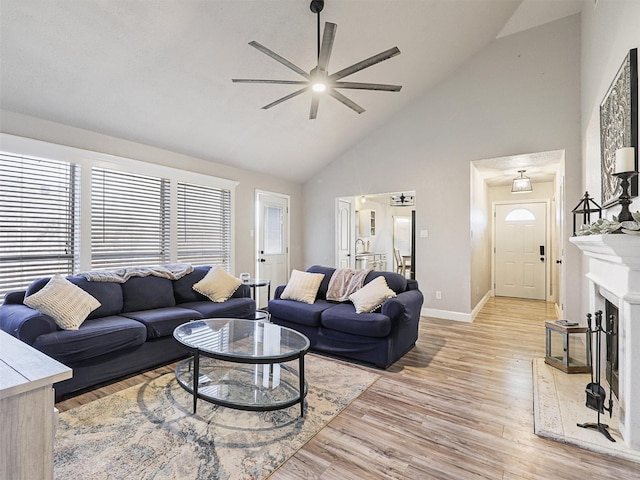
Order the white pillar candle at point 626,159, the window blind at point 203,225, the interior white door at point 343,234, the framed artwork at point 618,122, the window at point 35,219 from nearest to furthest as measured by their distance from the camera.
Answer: the white pillar candle at point 626,159
the framed artwork at point 618,122
the window at point 35,219
the window blind at point 203,225
the interior white door at point 343,234

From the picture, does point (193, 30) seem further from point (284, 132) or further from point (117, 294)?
point (117, 294)

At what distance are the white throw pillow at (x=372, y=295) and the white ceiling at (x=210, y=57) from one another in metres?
2.63

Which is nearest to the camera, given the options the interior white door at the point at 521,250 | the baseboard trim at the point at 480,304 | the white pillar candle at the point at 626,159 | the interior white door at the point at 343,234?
the white pillar candle at the point at 626,159

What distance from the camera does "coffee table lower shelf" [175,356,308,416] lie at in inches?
85.0

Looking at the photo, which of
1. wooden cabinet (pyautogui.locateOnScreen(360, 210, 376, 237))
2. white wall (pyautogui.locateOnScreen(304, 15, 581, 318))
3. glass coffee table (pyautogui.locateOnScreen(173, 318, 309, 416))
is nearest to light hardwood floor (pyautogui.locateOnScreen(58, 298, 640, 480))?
glass coffee table (pyautogui.locateOnScreen(173, 318, 309, 416))

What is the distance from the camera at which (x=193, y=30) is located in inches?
116

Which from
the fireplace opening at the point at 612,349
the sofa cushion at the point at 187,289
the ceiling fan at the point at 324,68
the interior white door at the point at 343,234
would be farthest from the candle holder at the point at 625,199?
the interior white door at the point at 343,234

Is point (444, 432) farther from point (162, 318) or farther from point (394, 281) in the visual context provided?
point (162, 318)

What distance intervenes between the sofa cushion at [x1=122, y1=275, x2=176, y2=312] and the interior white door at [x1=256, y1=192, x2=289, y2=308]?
6.77 ft

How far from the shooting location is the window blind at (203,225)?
465 centimetres

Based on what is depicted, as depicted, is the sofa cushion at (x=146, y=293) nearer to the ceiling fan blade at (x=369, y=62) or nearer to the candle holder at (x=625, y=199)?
the ceiling fan blade at (x=369, y=62)

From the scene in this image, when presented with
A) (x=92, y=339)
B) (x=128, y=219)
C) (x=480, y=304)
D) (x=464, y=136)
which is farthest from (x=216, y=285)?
(x=480, y=304)

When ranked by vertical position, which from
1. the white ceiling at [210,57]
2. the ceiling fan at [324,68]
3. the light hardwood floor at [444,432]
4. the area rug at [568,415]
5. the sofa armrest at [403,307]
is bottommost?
the light hardwood floor at [444,432]

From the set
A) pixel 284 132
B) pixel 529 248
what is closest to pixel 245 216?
pixel 284 132
